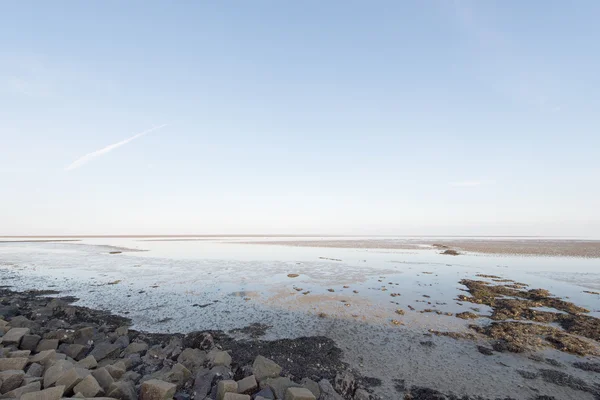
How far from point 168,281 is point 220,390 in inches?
700

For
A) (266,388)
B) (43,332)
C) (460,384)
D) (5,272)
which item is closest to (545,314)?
(460,384)

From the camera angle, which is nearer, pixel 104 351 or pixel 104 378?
pixel 104 378

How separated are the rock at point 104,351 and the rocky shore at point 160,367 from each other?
0.03 meters

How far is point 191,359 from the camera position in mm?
8695

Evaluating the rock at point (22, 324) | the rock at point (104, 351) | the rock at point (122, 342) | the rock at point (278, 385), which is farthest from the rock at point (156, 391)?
the rock at point (22, 324)

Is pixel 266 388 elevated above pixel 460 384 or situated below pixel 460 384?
above

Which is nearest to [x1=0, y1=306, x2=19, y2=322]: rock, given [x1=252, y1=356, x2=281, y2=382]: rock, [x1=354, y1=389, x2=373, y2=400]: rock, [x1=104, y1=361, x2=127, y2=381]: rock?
[x1=104, y1=361, x2=127, y2=381]: rock

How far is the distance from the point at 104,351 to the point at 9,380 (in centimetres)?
273

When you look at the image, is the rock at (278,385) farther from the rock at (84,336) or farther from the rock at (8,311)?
the rock at (8,311)

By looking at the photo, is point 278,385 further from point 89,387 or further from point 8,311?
point 8,311

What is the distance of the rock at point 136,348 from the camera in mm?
9547

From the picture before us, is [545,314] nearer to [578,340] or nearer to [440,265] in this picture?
[578,340]

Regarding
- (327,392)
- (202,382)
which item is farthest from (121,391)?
(327,392)

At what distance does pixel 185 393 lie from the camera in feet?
23.6
